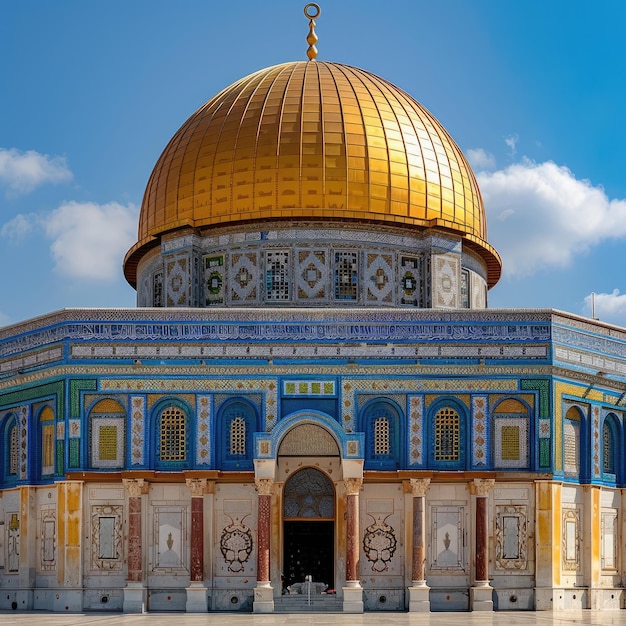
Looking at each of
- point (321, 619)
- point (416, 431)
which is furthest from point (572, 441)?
point (321, 619)

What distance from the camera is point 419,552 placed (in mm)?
31469

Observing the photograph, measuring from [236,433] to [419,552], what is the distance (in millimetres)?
4901

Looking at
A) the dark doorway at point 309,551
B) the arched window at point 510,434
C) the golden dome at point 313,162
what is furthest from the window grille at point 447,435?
the golden dome at point 313,162

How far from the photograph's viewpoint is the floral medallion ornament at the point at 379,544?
3183cm

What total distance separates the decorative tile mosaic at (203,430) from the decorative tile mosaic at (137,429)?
1.22 m

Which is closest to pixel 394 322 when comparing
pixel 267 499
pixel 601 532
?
pixel 267 499

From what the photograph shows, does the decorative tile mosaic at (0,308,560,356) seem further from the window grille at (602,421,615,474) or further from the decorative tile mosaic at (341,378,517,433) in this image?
the window grille at (602,421,615,474)

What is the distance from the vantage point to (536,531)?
31.9 m

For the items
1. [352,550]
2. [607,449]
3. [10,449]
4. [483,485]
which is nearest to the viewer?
[352,550]

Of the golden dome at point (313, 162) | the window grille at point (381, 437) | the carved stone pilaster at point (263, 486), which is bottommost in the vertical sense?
the carved stone pilaster at point (263, 486)

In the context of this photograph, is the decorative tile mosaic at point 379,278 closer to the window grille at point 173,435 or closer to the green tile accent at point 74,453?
the window grille at point 173,435

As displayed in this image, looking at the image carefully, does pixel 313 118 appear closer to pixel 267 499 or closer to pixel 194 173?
pixel 194 173

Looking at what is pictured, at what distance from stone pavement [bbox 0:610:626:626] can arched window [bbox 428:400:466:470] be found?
3531 mm

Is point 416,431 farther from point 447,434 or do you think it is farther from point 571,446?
point 571,446
